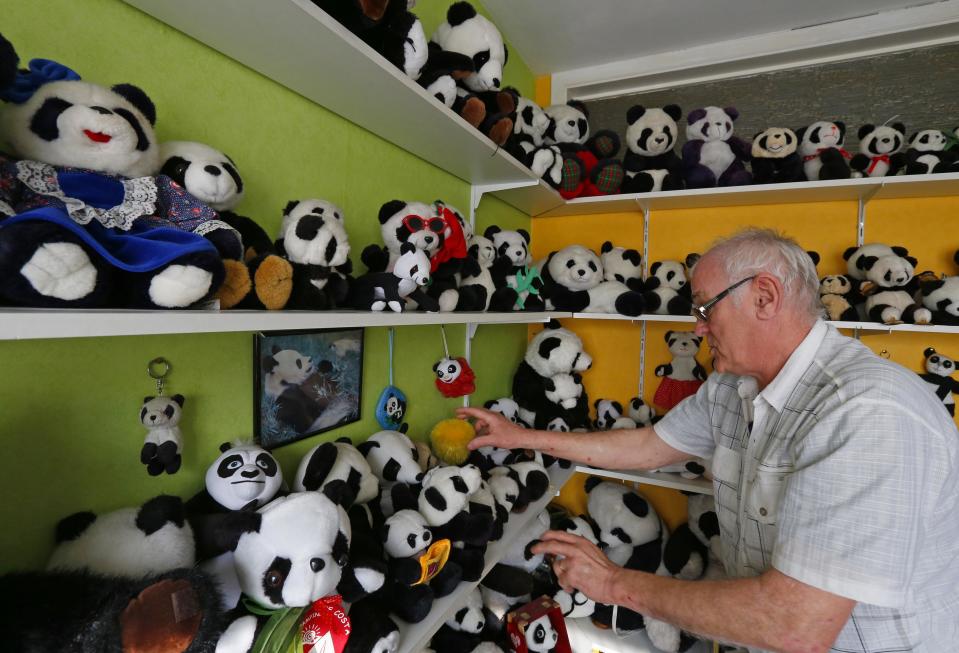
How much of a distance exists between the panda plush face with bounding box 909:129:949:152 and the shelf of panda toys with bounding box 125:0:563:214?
1.50 m

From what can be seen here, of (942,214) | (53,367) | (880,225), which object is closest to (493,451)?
(53,367)

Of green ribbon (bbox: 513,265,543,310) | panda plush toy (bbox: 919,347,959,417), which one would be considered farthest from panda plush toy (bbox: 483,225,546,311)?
panda plush toy (bbox: 919,347,959,417)

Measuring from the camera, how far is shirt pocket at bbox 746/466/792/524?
2.85ft

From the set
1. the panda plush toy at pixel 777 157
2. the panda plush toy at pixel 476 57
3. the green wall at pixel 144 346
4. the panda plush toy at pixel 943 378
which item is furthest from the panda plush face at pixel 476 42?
the panda plush toy at pixel 943 378

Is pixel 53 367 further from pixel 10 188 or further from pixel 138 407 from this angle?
pixel 10 188

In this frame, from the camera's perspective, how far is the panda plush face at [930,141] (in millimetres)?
1482

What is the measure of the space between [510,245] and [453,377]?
1.76ft

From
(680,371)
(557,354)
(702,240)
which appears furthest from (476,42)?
(680,371)

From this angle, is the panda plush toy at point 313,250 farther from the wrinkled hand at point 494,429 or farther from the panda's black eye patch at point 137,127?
the wrinkled hand at point 494,429

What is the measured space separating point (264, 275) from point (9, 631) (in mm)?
427

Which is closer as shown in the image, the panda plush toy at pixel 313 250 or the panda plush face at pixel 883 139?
the panda plush toy at pixel 313 250

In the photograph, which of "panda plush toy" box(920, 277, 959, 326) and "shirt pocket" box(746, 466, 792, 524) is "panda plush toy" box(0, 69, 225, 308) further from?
"panda plush toy" box(920, 277, 959, 326)


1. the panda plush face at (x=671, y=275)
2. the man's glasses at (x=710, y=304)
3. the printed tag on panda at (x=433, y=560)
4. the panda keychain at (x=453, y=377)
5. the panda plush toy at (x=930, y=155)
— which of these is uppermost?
the panda plush toy at (x=930, y=155)

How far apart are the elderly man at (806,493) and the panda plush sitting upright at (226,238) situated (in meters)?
0.92
